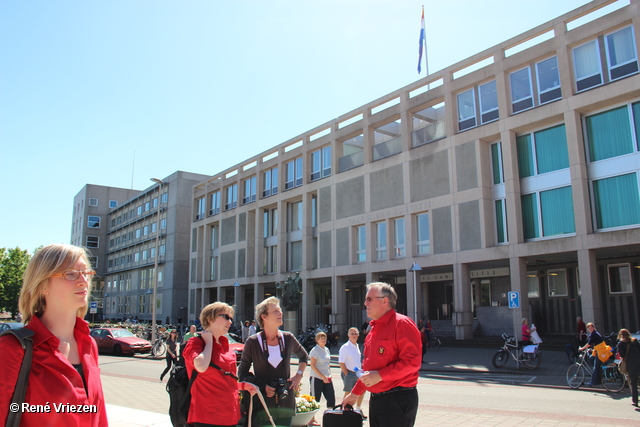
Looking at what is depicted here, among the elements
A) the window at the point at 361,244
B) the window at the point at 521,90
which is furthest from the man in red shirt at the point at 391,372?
the window at the point at 361,244

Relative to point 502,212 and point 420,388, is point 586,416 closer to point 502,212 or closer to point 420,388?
point 420,388

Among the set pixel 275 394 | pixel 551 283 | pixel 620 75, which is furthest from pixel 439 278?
pixel 275 394

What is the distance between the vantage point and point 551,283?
29.2 m

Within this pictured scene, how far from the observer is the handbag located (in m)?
2.11

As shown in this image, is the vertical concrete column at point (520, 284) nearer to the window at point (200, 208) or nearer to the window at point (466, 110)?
the window at point (466, 110)

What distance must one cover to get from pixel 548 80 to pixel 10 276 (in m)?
71.2

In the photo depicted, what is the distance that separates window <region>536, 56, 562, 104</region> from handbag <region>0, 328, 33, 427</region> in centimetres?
2672

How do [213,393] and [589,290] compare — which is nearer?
[213,393]

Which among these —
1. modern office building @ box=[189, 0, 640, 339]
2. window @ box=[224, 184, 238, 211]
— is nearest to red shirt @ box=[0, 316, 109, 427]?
modern office building @ box=[189, 0, 640, 339]

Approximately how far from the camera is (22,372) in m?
2.17

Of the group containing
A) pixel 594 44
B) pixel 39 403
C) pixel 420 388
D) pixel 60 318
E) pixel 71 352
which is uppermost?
pixel 594 44

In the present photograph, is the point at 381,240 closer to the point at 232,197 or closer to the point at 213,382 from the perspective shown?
the point at 232,197

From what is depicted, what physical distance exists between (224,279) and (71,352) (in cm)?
4649

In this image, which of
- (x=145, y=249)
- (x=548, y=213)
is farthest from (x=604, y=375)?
(x=145, y=249)
